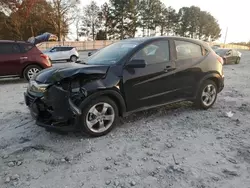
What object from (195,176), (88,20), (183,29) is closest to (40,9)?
(88,20)

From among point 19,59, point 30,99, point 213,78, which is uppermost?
point 213,78

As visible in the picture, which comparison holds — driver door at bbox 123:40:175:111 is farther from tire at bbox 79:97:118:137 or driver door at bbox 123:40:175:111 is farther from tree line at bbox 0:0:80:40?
tree line at bbox 0:0:80:40

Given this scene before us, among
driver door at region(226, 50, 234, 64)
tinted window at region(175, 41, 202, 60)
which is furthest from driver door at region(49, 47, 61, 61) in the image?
tinted window at region(175, 41, 202, 60)

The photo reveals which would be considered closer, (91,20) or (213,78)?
(213,78)

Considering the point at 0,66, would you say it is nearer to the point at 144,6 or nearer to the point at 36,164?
the point at 36,164

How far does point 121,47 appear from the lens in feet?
15.0

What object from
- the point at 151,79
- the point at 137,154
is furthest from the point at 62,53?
the point at 137,154

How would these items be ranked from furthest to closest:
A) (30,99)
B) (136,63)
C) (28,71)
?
(28,71)
(136,63)
(30,99)

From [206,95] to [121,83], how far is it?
2242mm

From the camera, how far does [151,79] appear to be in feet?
14.2

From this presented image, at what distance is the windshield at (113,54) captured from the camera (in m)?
4.21

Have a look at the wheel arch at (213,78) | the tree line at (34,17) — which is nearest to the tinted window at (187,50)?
the wheel arch at (213,78)

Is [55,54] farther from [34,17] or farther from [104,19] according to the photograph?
[104,19]

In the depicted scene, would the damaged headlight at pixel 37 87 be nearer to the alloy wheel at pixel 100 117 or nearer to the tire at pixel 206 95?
the alloy wheel at pixel 100 117
